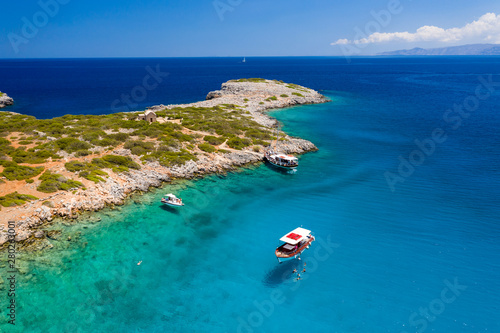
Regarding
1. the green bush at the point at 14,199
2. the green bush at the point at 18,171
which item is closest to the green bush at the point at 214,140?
the green bush at the point at 18,171

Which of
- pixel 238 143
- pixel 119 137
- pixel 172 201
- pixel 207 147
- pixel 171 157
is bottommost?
pixel 172 201

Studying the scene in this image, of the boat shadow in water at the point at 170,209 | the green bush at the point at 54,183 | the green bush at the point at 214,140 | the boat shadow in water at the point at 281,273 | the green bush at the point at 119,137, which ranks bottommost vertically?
the boat shadow in water at the point at 281,273

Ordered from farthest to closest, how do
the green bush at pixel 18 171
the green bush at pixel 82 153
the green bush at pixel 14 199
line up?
the green bush at pixel 82 153 < the green bush at pixel 18 171 < the green bush at pixel 14 199

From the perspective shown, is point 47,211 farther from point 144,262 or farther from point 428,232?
point 428,232

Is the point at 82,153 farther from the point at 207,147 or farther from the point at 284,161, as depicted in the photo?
the point at 284,161

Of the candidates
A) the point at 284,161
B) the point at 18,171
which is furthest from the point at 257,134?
the point at 18,171

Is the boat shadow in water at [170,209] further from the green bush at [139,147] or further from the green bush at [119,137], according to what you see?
the green bush at [119,137]

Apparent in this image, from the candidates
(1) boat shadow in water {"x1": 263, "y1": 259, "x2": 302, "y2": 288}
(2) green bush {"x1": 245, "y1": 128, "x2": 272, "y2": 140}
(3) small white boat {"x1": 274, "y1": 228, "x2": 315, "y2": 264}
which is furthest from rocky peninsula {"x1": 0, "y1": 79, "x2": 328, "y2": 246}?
(1) boat shadow in water {"x1": 263, "y1": 259, "x2": 302, "y2": 288}
